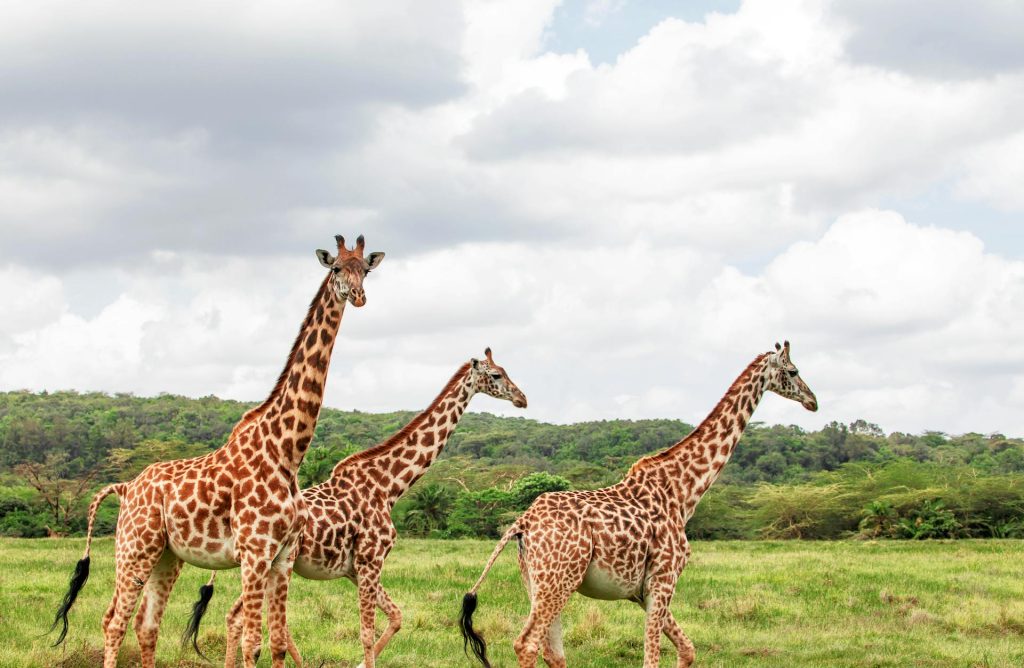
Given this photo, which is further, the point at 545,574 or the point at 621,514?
the point at 621,514

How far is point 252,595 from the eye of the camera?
7.86 m

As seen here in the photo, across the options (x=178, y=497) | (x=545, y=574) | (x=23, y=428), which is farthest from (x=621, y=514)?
(x=23, y=428)

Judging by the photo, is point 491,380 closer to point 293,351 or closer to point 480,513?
point 293,351

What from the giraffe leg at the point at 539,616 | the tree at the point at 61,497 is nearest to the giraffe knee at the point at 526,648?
the giraffe leg at the point at 539,616

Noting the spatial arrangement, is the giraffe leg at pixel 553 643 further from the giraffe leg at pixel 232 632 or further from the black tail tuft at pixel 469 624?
the giraffe leg at pixel 232 632

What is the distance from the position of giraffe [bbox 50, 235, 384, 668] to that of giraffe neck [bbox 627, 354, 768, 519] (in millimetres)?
3422

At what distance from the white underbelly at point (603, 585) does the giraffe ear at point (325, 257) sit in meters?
3.39

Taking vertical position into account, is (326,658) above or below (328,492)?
below

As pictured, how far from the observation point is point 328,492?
10.2 meters

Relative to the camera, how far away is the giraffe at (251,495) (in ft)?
26.2

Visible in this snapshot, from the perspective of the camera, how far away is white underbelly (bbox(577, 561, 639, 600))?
920 centimetres

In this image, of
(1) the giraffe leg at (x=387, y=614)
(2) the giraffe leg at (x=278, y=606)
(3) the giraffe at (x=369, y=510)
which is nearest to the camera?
(2) the giraffe leg at (x=278, y=606)

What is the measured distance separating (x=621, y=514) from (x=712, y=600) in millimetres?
6474

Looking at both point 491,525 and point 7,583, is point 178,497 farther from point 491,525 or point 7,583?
point 491,525
